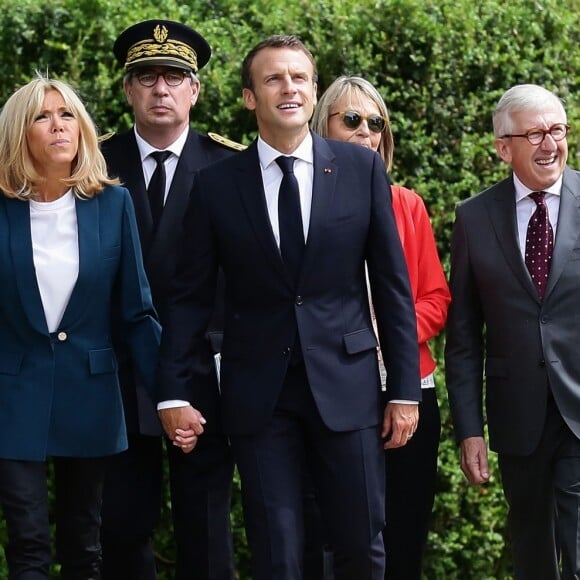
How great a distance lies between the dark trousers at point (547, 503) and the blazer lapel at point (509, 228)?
0.48m

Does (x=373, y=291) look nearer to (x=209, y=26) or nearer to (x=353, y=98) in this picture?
(x=353, y=98)

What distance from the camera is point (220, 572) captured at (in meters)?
5.94

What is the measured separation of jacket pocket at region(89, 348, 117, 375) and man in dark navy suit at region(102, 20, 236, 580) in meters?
0.34

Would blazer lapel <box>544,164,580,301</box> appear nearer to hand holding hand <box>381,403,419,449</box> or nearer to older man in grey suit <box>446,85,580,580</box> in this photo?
older man in grey suit <box>446,85,580,580</box>

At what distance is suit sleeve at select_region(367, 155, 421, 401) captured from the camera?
5.25 meters

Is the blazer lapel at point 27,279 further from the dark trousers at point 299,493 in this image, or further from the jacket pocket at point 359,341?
the jacket pocket at point 359,341

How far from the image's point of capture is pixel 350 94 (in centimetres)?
624

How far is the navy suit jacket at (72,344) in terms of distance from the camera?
17.7 ft

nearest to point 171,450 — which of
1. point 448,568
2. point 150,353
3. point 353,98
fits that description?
point 150,353

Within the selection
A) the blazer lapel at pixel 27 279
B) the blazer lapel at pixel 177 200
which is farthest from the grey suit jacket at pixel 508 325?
the blazer lapel at pixel 27 279

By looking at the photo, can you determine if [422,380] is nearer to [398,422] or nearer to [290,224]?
[398,422]

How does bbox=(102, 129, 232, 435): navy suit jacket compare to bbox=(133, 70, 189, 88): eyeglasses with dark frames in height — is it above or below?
below

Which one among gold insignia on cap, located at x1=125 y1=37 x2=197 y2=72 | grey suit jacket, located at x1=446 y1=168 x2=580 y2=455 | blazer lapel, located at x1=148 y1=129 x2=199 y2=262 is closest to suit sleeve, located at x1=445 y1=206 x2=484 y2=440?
grey suit jacket, located at x1=446 y1=168 x2=580 y2=455

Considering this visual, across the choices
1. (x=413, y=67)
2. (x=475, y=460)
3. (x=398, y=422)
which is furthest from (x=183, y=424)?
(x=413, y=67)
